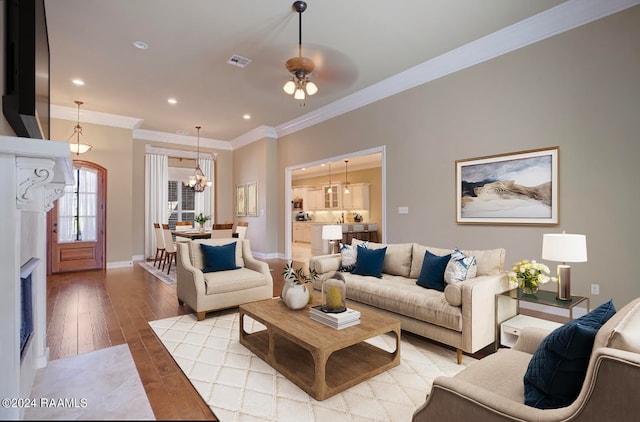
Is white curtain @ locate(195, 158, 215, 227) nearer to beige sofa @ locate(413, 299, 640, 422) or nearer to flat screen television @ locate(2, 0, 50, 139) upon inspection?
flat screen television @ locate(2, 0, 50, 139)

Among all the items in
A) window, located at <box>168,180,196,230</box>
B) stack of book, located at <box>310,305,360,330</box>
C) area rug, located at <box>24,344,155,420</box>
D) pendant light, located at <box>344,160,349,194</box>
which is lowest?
stack of book, located at <box>310,305,360,330</box>

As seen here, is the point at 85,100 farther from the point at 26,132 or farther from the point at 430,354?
the point at 430,354

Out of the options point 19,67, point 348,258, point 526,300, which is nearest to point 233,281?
point 348,258

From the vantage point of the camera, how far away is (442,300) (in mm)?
2770

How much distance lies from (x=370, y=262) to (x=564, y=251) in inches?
73.4

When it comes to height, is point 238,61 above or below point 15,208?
above

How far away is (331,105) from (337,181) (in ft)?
19.9

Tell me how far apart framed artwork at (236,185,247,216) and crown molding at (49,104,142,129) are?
2987 millimetres

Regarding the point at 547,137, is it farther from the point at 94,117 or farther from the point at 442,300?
the point at 94,117

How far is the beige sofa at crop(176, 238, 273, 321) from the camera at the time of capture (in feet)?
11.8

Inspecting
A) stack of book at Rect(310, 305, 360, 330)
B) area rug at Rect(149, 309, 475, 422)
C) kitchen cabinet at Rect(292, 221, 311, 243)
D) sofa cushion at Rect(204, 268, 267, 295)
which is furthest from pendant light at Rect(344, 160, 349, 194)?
stack of book at Rect(310, 305, 360, 330)

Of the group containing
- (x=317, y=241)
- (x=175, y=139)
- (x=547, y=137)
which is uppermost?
(x=175, y=139)

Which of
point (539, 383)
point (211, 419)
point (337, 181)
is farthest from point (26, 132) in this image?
point (337, 181)

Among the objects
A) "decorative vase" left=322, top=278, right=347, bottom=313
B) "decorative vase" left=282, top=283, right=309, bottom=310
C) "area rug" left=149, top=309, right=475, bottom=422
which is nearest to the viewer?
"area rug" left=149, top=309, right=475, bottom=422
